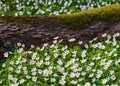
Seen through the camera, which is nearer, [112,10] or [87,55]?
[87,55]

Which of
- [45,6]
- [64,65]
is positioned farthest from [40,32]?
[45,6]

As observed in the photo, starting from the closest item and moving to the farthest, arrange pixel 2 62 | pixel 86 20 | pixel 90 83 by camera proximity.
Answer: pixel 90 83
pixel 2 62
pixel 86 20

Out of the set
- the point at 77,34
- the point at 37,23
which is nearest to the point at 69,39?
the point at 77,34

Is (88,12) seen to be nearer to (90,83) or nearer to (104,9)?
(104,9)

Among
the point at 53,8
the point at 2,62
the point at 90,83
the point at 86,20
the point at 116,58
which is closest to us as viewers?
the point at 90,83

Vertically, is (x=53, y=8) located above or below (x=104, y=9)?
below

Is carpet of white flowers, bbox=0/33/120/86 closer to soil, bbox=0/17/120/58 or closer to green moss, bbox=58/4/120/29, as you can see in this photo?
soil, bbox=0/17/120/58

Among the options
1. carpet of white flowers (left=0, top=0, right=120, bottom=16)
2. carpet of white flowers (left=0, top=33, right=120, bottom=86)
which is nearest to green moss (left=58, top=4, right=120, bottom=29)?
carpet of white flowers (left=0, top=33, right=120, bottom=86)
